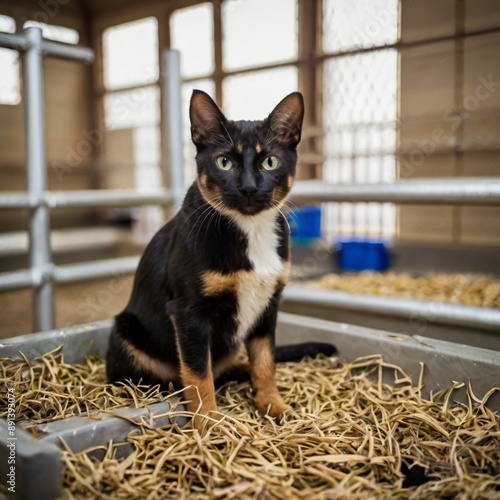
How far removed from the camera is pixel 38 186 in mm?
2402

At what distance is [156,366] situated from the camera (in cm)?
170

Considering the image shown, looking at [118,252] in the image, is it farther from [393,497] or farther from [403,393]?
[393,497]

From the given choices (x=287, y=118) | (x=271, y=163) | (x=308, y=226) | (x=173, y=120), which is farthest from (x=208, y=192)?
(x=308, y=226)

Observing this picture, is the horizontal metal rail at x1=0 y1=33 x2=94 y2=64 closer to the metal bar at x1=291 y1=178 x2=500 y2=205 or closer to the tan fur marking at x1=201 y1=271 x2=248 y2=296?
the metal bar at x1=291 y1=178 x2=500 y2=205

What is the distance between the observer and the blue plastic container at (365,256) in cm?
452

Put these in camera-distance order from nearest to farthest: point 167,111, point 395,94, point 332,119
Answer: point 167,111 < point 395,94 < point 332,119

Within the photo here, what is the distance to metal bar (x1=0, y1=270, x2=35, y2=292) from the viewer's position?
2262 millimetres

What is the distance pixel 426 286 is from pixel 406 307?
143cm

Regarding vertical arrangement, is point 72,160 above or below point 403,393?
above

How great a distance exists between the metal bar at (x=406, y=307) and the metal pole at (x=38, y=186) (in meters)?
1.12

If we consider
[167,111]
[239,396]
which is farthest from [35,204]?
[239,396]

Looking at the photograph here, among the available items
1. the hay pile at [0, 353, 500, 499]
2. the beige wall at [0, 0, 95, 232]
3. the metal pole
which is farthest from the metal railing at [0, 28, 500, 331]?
the beige wall at [0, 0, 95, 232]

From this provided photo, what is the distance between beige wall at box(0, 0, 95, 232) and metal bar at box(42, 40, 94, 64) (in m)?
6.17

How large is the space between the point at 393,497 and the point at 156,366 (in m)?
0.81
